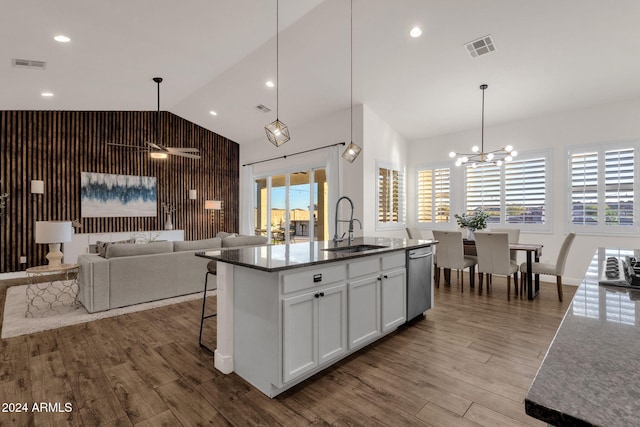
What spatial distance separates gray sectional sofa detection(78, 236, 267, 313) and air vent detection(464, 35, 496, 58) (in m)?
4.50

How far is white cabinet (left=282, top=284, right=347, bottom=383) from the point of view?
2191mm

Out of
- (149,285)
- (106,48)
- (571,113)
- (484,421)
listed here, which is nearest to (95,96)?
(106,48)

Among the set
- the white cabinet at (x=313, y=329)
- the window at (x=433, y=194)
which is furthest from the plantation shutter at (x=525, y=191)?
Result: the white cabinet at (x=313, y=329)

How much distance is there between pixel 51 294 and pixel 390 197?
609cm

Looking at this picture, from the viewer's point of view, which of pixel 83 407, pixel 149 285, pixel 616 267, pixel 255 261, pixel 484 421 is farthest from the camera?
pixel 149 285

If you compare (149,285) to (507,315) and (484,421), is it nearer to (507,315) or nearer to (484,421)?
(484,421)

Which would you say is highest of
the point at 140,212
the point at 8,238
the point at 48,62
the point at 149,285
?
the point at 48,62

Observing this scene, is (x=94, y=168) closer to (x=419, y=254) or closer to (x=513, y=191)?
(x=419, y=254)

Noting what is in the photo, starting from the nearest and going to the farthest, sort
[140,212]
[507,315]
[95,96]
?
[507,315] < [95,96] < [140,212]

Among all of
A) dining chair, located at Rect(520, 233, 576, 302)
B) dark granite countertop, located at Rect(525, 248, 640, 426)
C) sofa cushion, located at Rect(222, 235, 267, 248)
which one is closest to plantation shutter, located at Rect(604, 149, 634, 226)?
dining chair, located at Rect(520, 233, 576, 302)

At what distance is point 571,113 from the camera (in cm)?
556

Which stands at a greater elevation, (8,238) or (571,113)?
(571,113)

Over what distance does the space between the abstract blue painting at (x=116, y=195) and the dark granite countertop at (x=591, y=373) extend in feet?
28.0

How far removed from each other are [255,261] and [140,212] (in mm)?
6841
